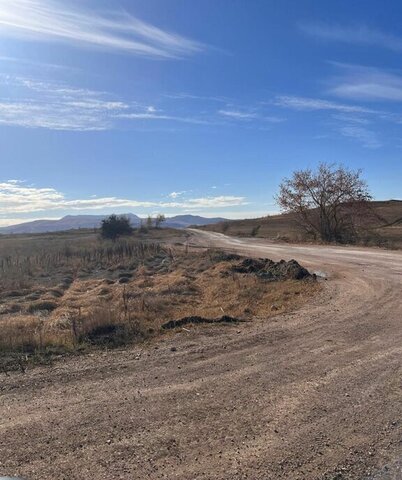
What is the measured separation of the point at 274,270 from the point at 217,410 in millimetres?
14483

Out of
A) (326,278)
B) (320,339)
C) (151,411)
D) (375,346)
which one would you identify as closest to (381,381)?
(375,346)

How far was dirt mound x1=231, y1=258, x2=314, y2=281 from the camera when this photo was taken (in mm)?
17922

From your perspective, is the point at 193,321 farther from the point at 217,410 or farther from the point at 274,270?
the point at 274,270

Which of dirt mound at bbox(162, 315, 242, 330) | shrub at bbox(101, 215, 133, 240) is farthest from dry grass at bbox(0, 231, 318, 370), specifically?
shrub at bbox(101, 215, 133, 240)

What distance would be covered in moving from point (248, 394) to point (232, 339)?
2.99 metres

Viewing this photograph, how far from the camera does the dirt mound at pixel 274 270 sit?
58.8ft

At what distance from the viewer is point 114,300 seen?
16.0 meters

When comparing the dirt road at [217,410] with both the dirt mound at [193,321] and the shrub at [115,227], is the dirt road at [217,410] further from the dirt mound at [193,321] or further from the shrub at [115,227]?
the shrub at [115,227]

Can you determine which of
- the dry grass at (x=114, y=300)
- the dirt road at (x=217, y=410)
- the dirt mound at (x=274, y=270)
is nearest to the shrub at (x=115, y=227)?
the dry grass at (x=114, y=300)

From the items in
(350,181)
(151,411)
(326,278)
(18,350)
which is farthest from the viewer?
(350,181)

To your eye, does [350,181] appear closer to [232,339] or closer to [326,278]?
[326,278]

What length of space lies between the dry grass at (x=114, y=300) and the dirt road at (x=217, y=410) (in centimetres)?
147

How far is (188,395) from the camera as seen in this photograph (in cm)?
605

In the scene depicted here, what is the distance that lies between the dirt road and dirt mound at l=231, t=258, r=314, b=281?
27.9 feet
